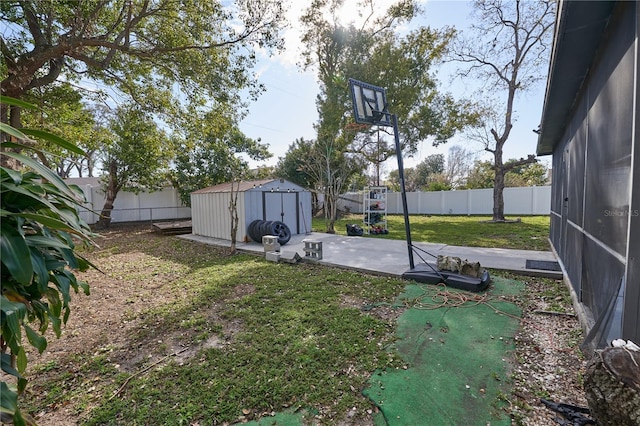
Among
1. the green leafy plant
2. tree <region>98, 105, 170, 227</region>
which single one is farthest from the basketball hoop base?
tree <region>98, 105, 170, 227</region>

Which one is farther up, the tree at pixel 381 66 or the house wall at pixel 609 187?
the tree at pixel 381 66

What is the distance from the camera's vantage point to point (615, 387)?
4.52 ft

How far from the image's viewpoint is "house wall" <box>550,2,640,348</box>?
177 cm

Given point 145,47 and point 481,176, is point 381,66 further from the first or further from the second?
point 481,176

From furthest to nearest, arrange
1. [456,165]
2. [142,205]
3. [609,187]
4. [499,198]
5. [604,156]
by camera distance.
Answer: [456,165], [142,205], [499,198], [604,156], [609,187]

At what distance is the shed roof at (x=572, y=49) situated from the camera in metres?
2.07

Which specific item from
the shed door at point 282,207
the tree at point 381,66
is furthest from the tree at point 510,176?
the shed door at point 282,207

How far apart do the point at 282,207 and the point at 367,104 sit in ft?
15.5

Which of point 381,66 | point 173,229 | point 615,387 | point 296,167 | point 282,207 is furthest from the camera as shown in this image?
point 296,167

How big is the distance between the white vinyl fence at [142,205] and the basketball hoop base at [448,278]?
1394 centimetres

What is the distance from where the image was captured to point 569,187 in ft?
13.3

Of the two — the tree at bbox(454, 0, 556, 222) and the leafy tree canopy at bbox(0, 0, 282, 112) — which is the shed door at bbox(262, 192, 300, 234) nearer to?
the leafy tree canopy at bbox(0, 0, 282, 112)

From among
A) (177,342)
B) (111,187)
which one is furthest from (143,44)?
(111,187)

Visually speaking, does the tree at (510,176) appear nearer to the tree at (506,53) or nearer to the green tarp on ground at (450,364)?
the tree at (506,53)
